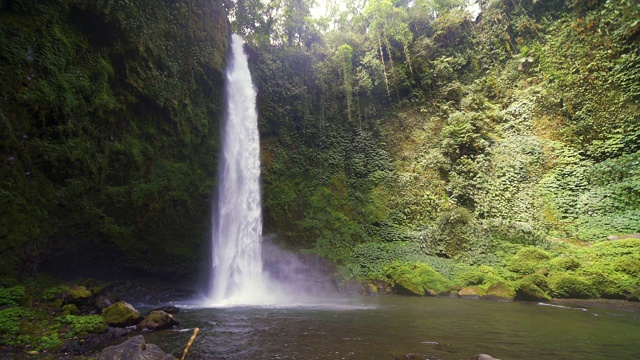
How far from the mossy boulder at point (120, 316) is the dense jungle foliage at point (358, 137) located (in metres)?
3.11

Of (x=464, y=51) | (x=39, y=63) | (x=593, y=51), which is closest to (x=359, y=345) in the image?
(x=39, y=63)

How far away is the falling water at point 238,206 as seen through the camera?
14.2 m

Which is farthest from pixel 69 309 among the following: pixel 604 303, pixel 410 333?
pixel 604 303

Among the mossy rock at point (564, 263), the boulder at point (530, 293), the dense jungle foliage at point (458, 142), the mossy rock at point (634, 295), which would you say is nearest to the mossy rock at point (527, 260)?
the dense jungle foliage at point (458, 142)

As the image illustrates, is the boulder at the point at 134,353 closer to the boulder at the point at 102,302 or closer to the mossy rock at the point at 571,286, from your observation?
the boulder at the point at 102,302

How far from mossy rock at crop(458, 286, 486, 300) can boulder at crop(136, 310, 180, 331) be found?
35.1 ft

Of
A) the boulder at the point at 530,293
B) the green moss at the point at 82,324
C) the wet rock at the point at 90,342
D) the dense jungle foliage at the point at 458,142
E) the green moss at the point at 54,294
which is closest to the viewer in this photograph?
the wet rock at the point at 90,342

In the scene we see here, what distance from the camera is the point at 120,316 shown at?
732 centimetres

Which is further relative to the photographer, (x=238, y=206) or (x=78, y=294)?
(x=238, y=206)

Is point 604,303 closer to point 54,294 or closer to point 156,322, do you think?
point 156,322

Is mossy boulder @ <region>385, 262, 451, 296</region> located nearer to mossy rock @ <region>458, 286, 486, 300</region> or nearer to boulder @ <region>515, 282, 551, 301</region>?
mossy rock @ <region>458, 286, 486, 300</region>

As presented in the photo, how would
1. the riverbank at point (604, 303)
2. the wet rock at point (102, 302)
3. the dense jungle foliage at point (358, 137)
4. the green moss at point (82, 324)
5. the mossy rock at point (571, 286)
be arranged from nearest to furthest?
the green moss at point (82, 324) < the wet rock at point (102, 302) < the dense jungle foliage at point (358, 137) < the riverbank at point (604, 303) < the mossy rock at point (571, 286)

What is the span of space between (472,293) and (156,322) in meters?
11.3

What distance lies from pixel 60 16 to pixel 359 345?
11932 millimetres
